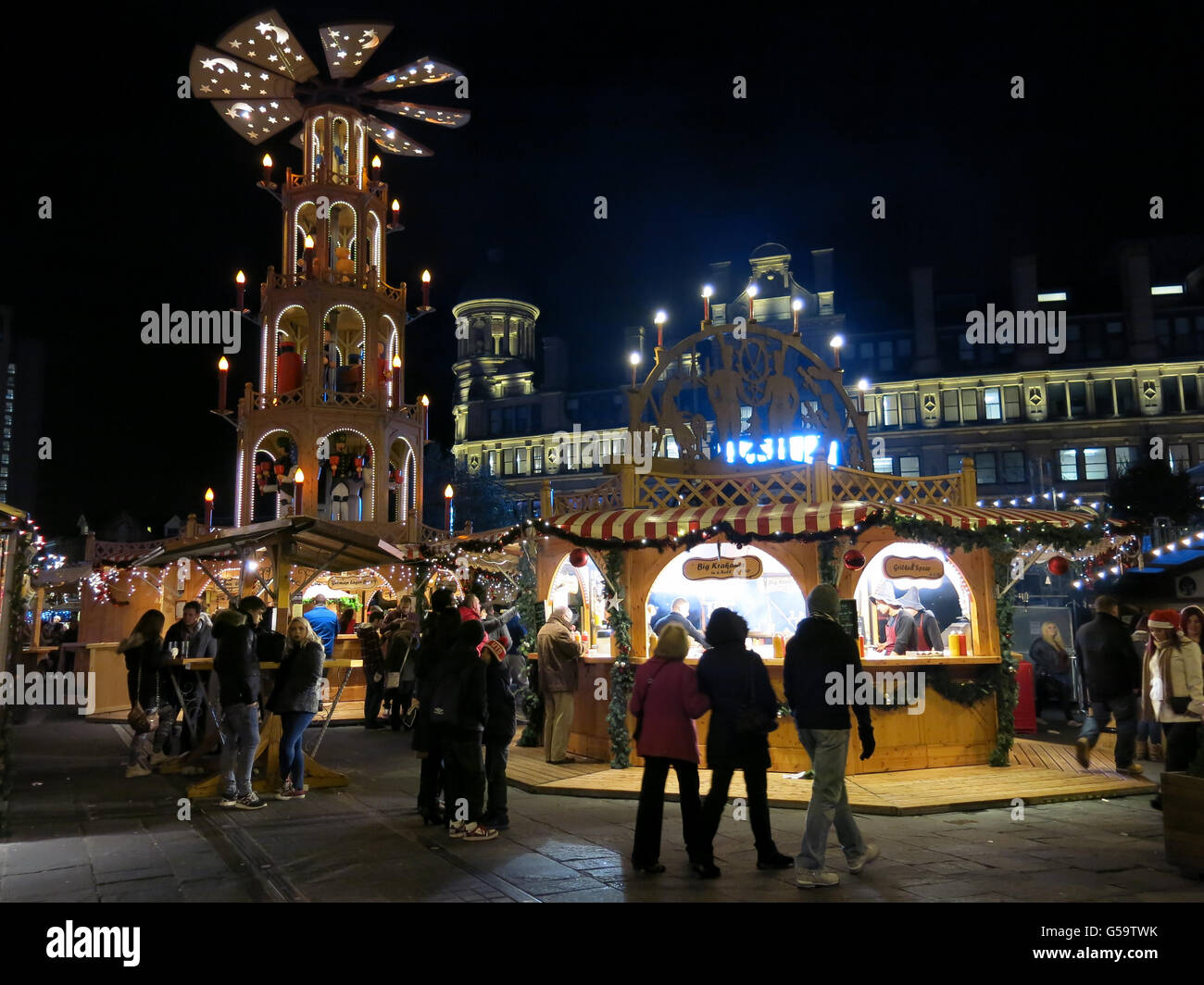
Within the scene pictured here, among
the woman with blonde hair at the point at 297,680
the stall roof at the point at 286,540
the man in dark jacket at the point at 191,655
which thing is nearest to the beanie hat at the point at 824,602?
the woman with blonde hair at the point at 297,680

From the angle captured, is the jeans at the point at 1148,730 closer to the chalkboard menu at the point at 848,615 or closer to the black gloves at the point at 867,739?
the chalkboard menu at the point at 848,615

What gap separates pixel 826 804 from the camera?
6172 mm

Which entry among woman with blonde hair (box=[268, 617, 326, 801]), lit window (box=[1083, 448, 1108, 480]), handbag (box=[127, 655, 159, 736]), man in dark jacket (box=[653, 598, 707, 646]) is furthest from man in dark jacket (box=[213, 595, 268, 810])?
lit window (box=[1083, 448, 1108, 480])

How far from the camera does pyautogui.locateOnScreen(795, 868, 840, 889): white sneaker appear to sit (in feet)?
19.6

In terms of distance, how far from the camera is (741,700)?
6500 millimetres

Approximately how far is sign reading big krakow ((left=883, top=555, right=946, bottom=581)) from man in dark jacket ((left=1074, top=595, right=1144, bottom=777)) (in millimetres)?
1829

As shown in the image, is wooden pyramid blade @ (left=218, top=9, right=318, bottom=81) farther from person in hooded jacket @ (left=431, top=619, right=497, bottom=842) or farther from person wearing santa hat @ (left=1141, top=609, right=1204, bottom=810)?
person wearing santa hat @ (left=1141, top=609, right=1204, bottom=810)

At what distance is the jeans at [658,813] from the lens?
6441mm

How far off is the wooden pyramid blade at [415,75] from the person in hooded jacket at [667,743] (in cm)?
2366

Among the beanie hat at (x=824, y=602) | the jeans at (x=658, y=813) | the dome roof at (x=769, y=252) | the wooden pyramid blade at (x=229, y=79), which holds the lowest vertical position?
the jeans at (x=658, y=813)

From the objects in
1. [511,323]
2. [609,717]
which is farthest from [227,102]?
[511,323]

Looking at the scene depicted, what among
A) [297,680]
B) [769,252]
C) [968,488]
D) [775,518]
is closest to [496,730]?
[297,680]
